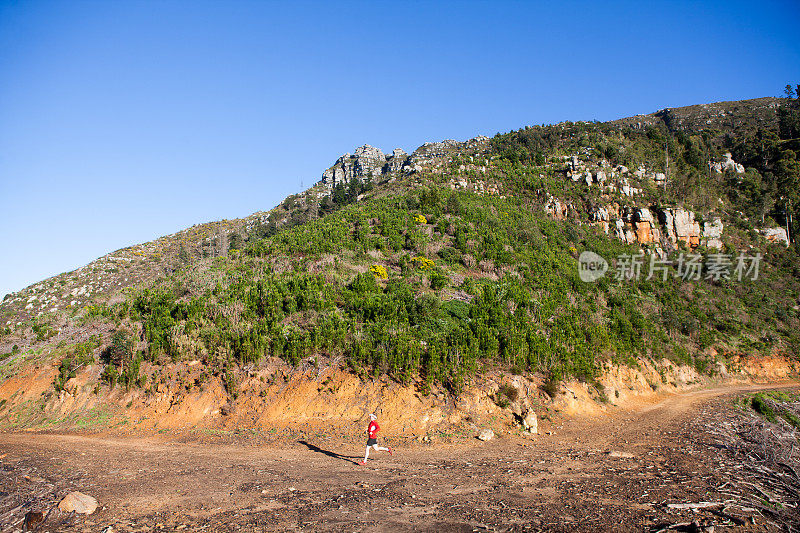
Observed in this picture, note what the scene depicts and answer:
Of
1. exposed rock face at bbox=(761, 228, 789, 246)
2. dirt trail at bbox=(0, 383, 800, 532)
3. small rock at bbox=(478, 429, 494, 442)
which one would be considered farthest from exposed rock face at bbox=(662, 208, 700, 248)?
small rock at bbox=(478, 429, 494, 442)

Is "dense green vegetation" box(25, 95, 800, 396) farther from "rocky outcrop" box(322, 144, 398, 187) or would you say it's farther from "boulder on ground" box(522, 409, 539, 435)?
"rocky outcrop" box(322, 144, 398, 187)

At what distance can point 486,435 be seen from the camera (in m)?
10.1

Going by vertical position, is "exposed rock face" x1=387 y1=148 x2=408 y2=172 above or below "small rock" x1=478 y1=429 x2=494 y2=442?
above

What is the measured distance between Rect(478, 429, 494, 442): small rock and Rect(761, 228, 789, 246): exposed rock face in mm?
38117

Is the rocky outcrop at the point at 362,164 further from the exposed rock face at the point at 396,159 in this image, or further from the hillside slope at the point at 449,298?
the hillside slope at the point at 449,298

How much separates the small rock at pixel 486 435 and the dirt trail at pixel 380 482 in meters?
0.22

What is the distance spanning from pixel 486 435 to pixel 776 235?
129 ft

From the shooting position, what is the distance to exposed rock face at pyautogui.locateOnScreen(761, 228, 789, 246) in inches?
1308

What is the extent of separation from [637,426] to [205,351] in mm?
13889

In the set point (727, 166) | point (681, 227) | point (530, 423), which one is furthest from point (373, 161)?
point (530, 423)

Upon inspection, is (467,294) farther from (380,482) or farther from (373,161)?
(373,161)

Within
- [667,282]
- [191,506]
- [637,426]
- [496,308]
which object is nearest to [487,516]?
[191,506]

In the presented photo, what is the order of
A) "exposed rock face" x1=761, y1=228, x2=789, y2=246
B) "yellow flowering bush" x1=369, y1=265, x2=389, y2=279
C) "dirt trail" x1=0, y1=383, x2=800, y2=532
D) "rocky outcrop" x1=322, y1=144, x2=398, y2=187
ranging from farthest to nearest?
"rocky outcrop" x1=322, y1=144, x2=398, y2=187
"exposed rock face" x1=761, y1=228, x2=789, y2=246
"yellow flowering bush" x1=369, y1=265, x2=389, y2=279
"dirt trail" x1=0, y1=383, x2=800, y2=532

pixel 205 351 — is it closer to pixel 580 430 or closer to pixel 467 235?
pixel 580 430
